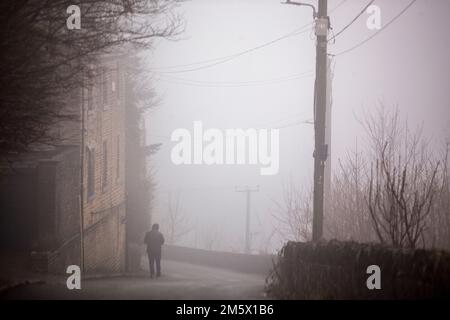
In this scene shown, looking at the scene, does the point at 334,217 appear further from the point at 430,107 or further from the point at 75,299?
the point at 430,107

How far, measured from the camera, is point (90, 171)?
25109 mm

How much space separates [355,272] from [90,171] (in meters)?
16.1

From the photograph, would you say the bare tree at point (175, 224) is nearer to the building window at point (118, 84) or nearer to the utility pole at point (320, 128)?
the building window at point (118, 84)

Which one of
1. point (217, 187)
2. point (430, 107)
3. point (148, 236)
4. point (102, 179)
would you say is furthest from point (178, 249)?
point (217, 187)

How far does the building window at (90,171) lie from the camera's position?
24609mm

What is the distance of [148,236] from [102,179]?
6.98m

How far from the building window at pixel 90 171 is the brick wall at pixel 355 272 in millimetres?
12290

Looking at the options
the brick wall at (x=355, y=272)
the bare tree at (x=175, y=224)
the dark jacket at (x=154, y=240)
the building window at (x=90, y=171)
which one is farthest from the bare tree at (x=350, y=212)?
the bare tree at (x=175, y=224)

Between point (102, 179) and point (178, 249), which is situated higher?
point (102, 179)

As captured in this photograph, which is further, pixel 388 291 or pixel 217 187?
pixel 217 187

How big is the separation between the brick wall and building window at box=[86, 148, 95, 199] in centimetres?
1229

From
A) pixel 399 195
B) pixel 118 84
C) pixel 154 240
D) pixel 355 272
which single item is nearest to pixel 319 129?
pixel 399 195
